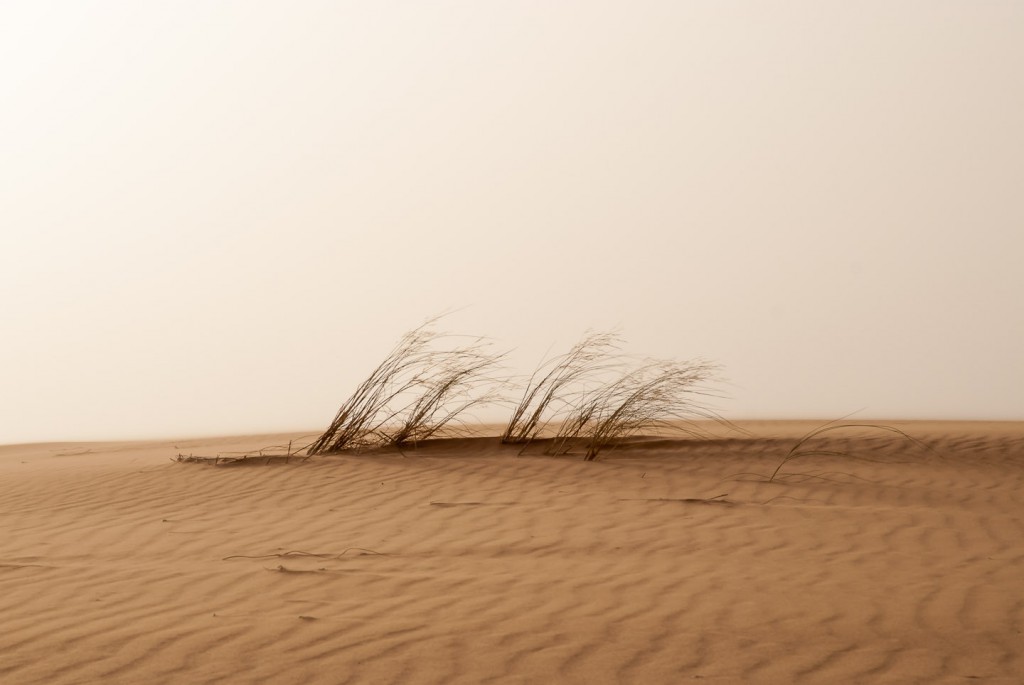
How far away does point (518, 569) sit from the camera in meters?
5.78

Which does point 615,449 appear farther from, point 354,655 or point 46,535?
point 354,655

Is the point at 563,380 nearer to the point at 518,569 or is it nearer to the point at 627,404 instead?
the point at 627,404

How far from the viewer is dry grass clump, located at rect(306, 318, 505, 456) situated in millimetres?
9820

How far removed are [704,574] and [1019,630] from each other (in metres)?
1.52

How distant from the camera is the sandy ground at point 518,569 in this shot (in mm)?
4242

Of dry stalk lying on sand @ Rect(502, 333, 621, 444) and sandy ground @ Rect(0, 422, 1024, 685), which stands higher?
dry stalk lying on sand @ Rect(502, 333, 621, 444)

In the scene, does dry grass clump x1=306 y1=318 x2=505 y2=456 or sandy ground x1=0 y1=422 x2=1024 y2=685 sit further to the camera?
dry grass clump x1=306 y1=318 x2=505 y2=456

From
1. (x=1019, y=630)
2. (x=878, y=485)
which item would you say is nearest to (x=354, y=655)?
(x=1019, y=630)

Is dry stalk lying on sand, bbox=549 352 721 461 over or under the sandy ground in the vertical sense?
over

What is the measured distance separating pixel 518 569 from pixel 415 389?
4.66 m

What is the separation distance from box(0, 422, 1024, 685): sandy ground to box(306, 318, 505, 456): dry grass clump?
0.44 m

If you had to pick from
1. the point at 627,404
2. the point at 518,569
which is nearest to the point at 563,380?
the point at 627,404

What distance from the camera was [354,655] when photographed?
4.27 meters

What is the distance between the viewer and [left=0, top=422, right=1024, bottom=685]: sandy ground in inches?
167
